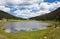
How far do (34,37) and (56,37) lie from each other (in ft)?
31.6

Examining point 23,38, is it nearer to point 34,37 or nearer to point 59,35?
point 34,37

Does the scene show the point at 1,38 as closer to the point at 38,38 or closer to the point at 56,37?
the point at 38,38

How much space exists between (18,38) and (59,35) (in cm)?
1573

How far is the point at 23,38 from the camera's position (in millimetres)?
71875

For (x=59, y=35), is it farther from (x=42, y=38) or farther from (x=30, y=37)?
(x=30, y=37)

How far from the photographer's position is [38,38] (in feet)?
236

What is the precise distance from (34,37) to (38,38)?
2.56m

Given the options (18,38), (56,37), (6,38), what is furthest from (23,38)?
(56,37)

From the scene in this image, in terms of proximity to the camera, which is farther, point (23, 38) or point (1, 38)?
point (23, 38)

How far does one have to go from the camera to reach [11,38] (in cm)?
7031

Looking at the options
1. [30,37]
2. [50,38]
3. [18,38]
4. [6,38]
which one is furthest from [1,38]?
[50,38]

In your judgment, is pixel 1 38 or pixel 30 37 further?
pixel 30 37

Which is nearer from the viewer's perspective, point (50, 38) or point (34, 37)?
point (50, 38)

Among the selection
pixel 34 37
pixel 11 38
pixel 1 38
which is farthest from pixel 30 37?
pixel 1 38
